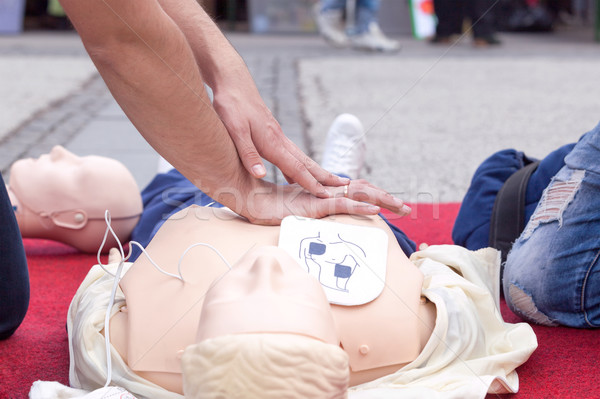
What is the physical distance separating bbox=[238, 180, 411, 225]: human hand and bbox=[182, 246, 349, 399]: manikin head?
0.34 metres

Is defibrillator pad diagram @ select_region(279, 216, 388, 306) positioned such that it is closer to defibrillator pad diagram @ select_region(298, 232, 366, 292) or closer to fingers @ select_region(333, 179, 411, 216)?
defibrillator pad diagram @ select_region(298, 232, 366, 292)

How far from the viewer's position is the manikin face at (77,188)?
5.75 feet

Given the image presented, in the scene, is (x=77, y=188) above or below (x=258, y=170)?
below

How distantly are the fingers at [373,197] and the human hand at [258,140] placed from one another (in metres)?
0.03

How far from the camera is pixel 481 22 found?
A: 258 inches

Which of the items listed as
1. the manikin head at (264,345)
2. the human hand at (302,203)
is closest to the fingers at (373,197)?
the human hand at (302,203)

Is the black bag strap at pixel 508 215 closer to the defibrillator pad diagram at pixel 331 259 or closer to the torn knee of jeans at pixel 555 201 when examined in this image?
the torn knee of jeans at pixel 555 201

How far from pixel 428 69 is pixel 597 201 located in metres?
3.70

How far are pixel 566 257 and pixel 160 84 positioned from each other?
86cm

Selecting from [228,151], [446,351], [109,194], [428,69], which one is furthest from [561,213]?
[428,69]

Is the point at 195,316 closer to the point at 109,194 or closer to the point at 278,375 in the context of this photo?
the point at 278,375

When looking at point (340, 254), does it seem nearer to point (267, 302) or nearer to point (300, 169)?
point (300, 169)

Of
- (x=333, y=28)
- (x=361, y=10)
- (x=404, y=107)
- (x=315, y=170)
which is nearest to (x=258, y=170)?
(x=315, y=170)

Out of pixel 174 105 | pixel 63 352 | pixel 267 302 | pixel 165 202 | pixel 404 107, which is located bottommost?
pixel 404 107
